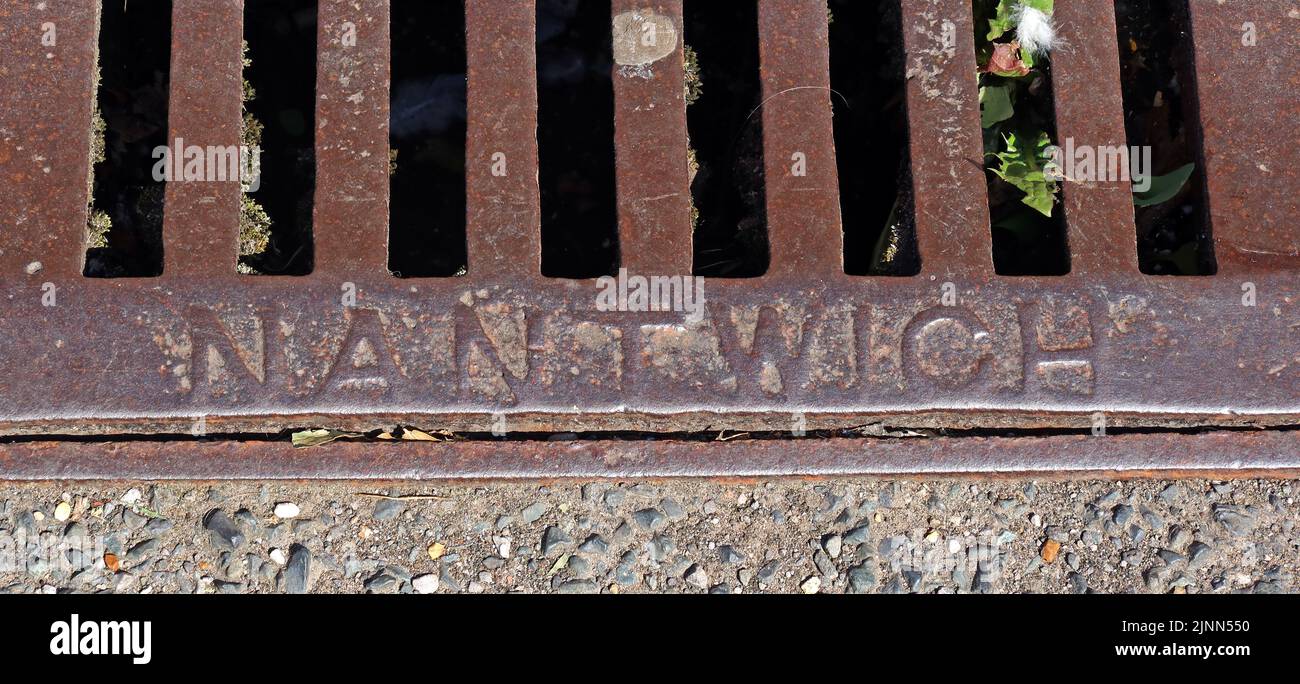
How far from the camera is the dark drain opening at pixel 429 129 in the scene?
2.14m

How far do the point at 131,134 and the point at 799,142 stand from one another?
1.36 metres

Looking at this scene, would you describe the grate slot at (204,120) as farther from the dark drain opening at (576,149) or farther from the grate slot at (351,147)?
the dark drain opening at (576,149)

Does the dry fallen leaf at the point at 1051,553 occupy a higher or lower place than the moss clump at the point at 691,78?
lower

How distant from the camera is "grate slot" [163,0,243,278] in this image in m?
1.74

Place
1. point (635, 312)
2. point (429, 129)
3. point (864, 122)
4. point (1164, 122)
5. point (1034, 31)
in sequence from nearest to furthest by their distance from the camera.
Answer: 1. point (635, 312)
2. point (1034, 31)
3. point (1164, 122)
4. point (864, 122)
5. point (429, 129)

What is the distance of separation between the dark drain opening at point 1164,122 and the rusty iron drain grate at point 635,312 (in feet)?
0.19

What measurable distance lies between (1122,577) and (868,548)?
0.54 m

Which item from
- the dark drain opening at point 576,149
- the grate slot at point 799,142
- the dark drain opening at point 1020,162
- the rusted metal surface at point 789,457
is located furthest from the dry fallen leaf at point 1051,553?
the dark drain opening at point 576,149

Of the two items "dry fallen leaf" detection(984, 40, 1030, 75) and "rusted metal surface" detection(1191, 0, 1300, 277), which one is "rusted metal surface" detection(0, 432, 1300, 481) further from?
"dry fallen leaf" detection(984, 40, 1030, 75)

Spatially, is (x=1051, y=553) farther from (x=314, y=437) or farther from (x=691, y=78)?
(x=314, y=437)

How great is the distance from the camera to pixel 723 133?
2.09m

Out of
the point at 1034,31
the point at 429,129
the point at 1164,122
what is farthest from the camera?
the point at 429,129

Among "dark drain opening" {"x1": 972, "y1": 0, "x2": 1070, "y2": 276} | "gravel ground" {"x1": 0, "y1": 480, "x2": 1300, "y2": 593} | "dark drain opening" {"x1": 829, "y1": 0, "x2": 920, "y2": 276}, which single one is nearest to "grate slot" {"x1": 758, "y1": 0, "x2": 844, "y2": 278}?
"dark drain opening" {"x1": 829, "y1": 0, "x2": 920, "y2": 276}

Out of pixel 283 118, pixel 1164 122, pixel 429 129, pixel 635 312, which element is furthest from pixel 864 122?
pixel 283 118
